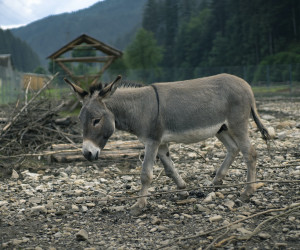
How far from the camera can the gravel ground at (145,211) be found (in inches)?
155

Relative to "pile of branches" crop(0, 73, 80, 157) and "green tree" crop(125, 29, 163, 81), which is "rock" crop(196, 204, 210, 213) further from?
"green tree" crop(125, 29, 163, 81)

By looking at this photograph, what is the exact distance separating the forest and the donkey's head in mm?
33356

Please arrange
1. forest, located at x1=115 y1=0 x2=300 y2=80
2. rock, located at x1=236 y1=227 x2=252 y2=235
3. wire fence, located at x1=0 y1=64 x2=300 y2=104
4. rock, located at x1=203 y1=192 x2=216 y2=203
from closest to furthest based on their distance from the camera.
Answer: rock, located at x1=236 y1=227 x2=252 y2=235 < rock, located at x1=203 y1=192 x2=216 y2=203 < wire fence, located at x1=0 y1=64 x2=300 y2=104 < forest, located at x1=115 y1=0 x2=300 y2=80

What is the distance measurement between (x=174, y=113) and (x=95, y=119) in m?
1.30

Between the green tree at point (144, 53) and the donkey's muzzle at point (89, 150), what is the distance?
59.4 metres

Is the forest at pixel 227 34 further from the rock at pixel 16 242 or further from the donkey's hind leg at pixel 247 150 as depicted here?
the rock at pixel 16 242

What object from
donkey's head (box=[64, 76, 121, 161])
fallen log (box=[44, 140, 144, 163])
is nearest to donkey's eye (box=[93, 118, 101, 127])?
donkey's head (box=[64, 76, 121, 161])

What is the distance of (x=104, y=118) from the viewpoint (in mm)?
4984

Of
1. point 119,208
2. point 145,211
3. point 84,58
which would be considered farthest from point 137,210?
point 84,58

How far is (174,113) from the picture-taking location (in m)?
5.33

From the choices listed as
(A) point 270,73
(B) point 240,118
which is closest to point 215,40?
(A) point 270,73

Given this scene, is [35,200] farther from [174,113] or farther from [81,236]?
[174,113]

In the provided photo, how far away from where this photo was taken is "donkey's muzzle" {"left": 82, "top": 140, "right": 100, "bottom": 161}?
4.70 metres

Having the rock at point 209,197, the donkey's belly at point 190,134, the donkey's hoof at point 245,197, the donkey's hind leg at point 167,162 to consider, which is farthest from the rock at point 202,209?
the donkey's belly at point 190,134
